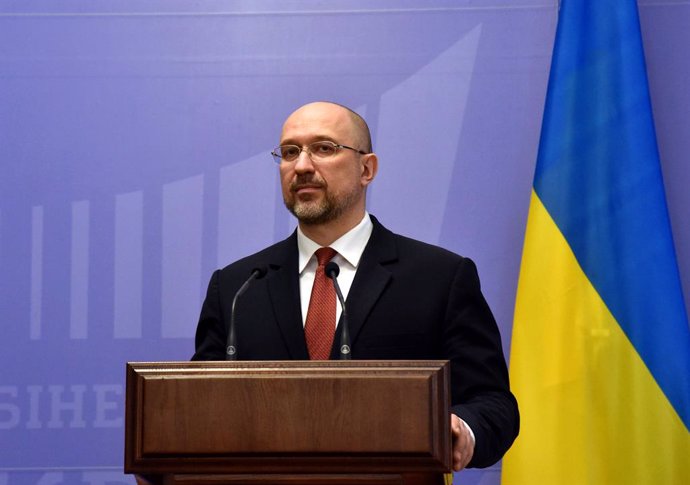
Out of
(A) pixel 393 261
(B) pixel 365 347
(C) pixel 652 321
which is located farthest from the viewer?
(C) pixel 652 321

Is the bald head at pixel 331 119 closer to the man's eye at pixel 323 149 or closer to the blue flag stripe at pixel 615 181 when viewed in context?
the man's eye at pixel 323 149

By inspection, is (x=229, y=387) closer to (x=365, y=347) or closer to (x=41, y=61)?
(x=365, y=347)

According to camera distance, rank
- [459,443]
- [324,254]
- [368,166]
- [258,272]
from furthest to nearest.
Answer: [368,166], [324,254], [258,272], [459,443]

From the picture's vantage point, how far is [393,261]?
2502 millimetres

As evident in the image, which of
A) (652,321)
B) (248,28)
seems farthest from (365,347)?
(248,28)

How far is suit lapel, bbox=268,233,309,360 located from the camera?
2.34 m

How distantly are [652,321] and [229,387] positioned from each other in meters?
1.99

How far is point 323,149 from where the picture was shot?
8.30 feet

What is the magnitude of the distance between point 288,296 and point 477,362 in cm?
51

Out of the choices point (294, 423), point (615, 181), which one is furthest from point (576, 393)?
point (294, 423)

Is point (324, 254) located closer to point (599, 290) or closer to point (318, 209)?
point (318, 209)

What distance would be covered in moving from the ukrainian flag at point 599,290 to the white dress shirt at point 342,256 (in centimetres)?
95

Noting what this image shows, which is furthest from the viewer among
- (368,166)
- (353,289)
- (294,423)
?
(368,166)

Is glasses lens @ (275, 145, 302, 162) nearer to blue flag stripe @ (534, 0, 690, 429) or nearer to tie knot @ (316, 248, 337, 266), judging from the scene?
tie knot @ (316, 248, 337, 266)
